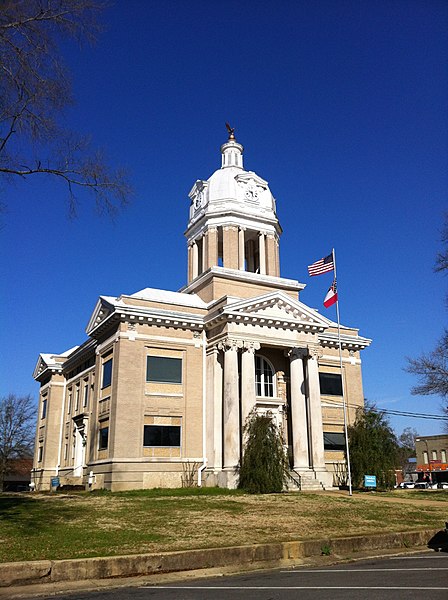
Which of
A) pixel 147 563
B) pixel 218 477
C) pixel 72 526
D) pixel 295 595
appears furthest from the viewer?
pixel 218 477

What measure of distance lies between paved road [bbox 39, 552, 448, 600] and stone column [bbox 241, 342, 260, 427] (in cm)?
2108

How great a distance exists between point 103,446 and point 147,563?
24.0 m

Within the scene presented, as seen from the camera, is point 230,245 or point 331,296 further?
point 230,245

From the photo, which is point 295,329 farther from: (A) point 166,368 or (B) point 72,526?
(B) point 72,526

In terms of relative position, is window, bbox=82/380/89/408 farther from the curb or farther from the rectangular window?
the curb

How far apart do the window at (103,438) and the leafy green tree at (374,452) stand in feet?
50.2

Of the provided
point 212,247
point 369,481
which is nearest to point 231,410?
point 369,481

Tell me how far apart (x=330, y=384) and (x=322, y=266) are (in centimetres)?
1031

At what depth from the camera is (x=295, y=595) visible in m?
8.26

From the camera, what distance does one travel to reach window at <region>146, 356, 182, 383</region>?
33938 millimetres

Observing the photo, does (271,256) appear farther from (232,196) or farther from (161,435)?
(161,435)

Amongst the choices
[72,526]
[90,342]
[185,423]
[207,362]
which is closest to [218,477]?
[185,423]

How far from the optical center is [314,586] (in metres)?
9.02

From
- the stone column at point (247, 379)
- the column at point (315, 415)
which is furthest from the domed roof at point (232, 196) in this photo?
the column at point (315, 415)
